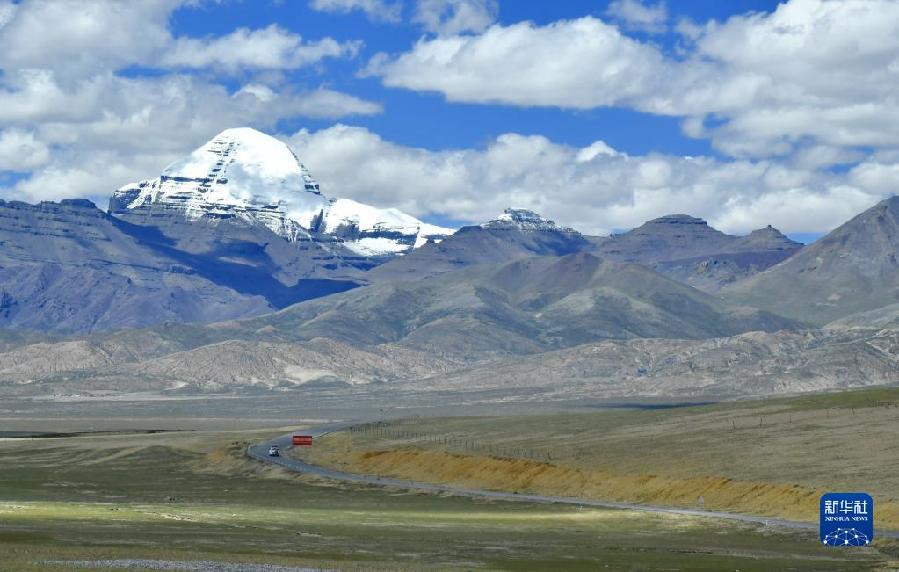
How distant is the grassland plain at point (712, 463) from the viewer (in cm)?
12781

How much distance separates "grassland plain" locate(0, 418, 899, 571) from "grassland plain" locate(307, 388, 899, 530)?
41.0ft

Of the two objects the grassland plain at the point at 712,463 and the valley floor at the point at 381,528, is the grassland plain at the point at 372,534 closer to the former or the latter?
the valley floor at the point at 381,528

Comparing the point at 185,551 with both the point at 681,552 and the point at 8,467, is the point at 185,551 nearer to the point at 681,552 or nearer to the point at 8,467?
the point at 681,552

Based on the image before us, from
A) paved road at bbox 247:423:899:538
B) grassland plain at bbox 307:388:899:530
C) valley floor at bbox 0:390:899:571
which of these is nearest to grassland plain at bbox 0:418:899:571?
valley floor at bbox 0:390:899:571

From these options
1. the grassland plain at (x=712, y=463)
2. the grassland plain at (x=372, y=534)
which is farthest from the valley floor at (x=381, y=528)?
the grassland plain at (x=712, y=463)

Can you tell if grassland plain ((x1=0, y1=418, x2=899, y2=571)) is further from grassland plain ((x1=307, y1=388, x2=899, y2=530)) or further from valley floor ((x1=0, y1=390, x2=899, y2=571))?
grassland plain ((x1=307, y1=388, x2=899, y2=530))

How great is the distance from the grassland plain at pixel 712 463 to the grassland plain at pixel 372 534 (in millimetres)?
12511

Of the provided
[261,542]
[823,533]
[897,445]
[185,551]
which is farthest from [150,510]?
[897,445]

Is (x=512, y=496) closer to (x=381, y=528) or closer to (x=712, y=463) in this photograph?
(x=712, y=463)

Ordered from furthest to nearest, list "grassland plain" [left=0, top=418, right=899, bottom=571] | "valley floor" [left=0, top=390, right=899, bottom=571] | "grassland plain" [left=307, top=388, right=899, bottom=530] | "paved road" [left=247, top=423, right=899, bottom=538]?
"grassland plain" [left=307, top=388, right=899, bottom=530] < "paved road" [left=247, top=423, right=899, bottom=538] < "valley floor" [left=0, top=390, right=899, bottom=571] < "grassland plain" [left=0, top=418, right=899, bottom=571]

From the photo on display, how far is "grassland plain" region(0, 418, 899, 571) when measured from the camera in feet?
253

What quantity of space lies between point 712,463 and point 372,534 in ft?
217

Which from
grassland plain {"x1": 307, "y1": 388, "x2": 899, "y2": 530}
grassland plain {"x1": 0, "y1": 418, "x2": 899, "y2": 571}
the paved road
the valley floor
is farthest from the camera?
grassland plain {"x1": 307, "y1": 388, "x2": 899, "y2": 530}

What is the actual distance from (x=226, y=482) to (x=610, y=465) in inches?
1684
